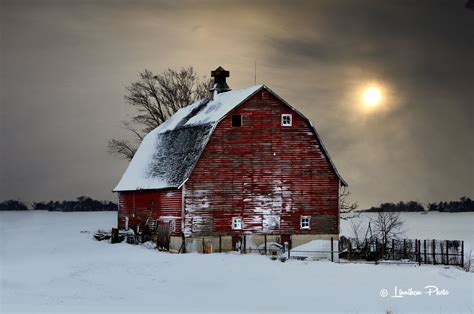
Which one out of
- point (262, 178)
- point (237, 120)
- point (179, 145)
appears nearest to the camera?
point (237, 120)

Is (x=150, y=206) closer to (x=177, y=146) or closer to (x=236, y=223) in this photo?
(x=177, y=146)

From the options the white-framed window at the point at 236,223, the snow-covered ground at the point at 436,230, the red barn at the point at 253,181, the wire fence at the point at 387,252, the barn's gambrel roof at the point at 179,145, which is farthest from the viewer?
the snow-covered ground at the point at 436,230

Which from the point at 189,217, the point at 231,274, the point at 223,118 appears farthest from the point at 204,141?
the point at 231,274

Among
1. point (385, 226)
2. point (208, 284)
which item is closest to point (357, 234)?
point (385, 226)

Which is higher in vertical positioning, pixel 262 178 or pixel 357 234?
pixel 262 178

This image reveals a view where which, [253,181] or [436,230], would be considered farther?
[436,230]

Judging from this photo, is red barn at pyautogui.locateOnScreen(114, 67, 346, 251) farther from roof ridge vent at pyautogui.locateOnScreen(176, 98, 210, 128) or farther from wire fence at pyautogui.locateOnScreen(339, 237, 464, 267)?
roof ridge vent at pyautogui.locateOnScreen(176, 98, 210, 128)

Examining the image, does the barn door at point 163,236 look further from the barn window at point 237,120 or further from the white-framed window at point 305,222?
the white-framed window at point 305,222

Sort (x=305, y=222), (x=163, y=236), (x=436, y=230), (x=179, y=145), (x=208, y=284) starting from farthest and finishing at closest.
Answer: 1. (x=436, y=230)
2. (x=179, y=145)
3. (x=163, y=236)
4. (x=305, y=222)
5. (x=208, y=284)

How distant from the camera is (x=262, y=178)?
126ft

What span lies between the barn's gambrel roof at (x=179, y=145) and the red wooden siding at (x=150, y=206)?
1.47 ft

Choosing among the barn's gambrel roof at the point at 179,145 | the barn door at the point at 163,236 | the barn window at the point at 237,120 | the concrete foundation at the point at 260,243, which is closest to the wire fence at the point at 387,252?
the concrete foundation at the point at 260,243

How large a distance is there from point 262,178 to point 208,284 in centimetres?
1089

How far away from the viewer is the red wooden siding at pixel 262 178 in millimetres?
37969
